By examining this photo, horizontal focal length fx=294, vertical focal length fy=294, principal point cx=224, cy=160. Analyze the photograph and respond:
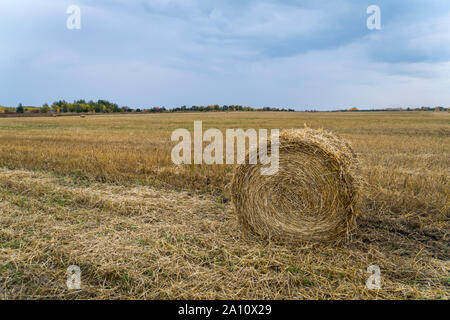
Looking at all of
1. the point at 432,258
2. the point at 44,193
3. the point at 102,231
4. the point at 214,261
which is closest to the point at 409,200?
the point at 432,258

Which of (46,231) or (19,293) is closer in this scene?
(19,293)

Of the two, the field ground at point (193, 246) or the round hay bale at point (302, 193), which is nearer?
the field ground at point (193, 246)

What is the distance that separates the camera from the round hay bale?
12.3 feet

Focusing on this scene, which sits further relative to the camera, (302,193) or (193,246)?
(302,193)

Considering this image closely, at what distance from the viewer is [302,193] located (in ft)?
12.7

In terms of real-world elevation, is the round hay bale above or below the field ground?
above

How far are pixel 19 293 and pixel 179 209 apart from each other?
241 cm

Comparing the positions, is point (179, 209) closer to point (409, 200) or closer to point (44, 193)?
point (44, 193)

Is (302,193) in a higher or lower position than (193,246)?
higher

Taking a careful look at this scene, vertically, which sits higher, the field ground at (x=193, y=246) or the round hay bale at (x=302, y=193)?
the round hay bale at (x=302, y=193)

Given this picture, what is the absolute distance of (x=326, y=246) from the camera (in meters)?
3.75

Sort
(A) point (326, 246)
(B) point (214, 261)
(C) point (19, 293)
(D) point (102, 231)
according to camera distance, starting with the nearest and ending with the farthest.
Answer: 1. (C) point (19, 293)
2. (B) point (214, 261)
3. (A) point (326, 246)
4. (D) point (102, 231)

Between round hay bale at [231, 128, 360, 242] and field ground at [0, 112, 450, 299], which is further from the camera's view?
round hay bale at [231, 128, 360, 242]

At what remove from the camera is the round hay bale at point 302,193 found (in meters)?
3.74
